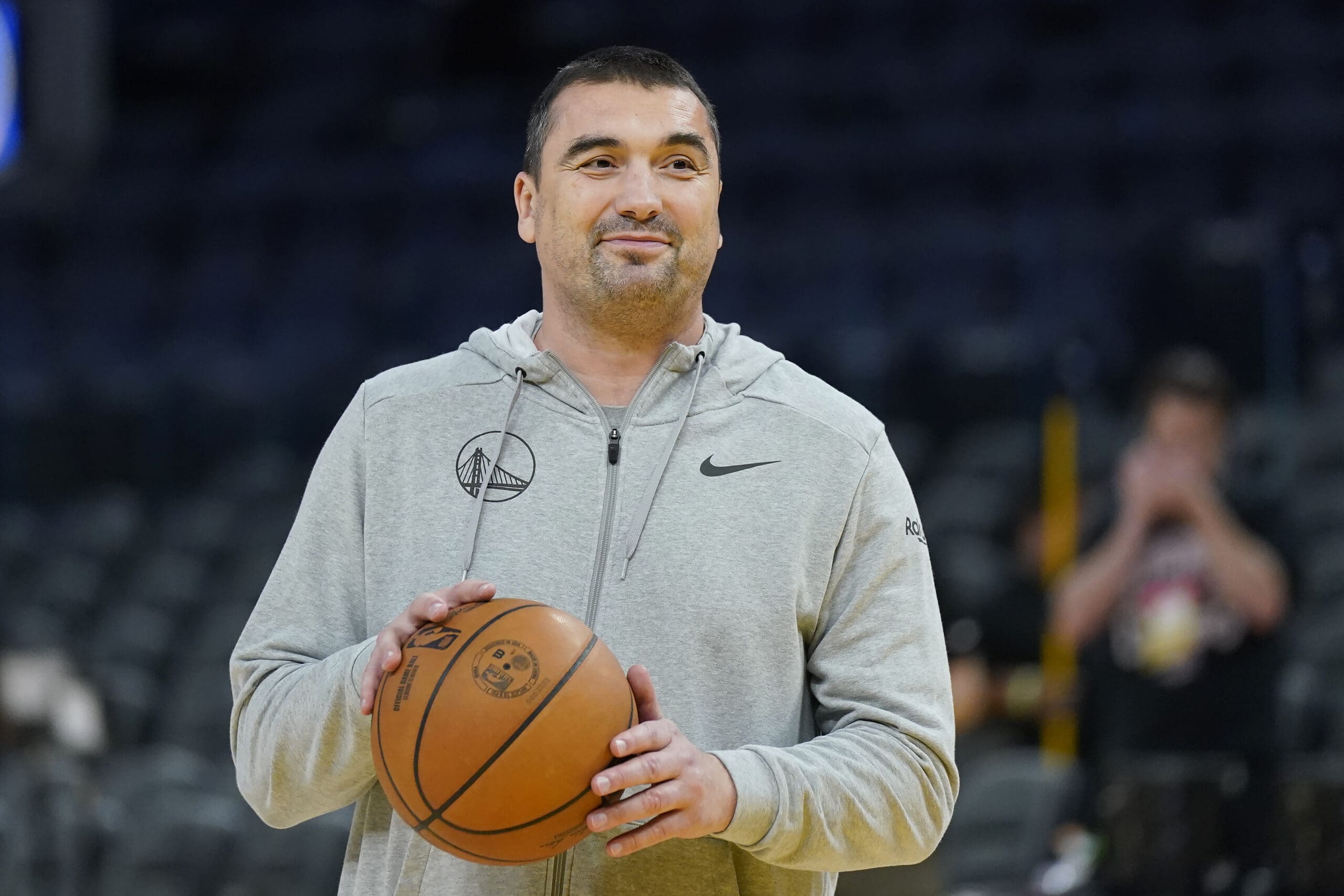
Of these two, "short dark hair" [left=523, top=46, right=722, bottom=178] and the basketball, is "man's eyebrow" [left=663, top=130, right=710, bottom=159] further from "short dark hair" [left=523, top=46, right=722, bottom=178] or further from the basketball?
the basketball

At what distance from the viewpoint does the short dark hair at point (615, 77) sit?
1.90 metres

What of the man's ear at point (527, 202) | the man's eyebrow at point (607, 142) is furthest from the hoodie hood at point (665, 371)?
the man's eyebrow at point (607, 142)

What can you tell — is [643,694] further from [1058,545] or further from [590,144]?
[1058,545]

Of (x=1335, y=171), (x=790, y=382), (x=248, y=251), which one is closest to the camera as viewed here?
(x=790, y=382)

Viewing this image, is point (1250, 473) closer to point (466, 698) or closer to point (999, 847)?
point (999, 847)

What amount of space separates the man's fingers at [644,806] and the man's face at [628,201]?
0.59 m

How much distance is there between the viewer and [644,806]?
5.01 feet

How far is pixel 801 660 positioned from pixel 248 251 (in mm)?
7252

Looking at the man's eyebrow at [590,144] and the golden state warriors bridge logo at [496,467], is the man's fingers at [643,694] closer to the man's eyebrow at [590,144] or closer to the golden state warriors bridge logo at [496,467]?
the golden state warriors bridge logo at [496,467]

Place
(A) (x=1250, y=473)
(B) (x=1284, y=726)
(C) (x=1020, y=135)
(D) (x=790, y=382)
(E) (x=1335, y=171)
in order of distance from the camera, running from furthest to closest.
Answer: (C) (x=1020, y=135) < (E) (x=1335, y=171) < (A) (x=1250, y=473) < (B) (x=1284, y=726) < (D) (x=790, y=382)

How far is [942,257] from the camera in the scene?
6.82 metres

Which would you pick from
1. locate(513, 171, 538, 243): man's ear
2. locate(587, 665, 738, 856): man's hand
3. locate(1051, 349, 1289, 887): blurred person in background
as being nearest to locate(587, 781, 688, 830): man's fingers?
locate(587, 665, 738, 856): man's hand

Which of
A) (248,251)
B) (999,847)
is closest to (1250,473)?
(999,847)

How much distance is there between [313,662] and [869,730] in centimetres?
59
